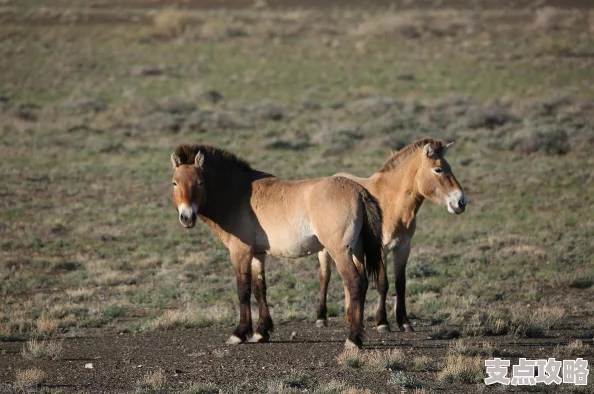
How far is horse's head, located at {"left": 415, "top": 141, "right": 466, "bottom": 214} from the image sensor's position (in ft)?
35.7

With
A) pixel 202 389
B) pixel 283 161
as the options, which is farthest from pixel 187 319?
pixel 283 161

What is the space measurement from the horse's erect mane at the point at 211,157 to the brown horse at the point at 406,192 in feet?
6.09

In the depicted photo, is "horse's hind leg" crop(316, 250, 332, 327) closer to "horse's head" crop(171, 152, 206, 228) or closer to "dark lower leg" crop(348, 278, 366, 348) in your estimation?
"dark lower leg" crop(348, 278, 366, 348)

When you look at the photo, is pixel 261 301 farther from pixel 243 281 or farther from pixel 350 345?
pixel 350 345

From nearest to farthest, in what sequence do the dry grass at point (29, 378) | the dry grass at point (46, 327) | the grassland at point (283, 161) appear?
the dry grass at point (29, 378) < the dry grass at point (46, 327) < the grassland at point (283, 161)

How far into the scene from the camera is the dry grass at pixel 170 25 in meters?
67.6

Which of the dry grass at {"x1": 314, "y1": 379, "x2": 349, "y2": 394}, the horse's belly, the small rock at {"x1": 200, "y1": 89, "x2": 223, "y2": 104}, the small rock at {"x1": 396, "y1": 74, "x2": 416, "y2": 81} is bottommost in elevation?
the dry grass at {"x1": 314, "y1": 379, "x2": 349, "y2": 394}

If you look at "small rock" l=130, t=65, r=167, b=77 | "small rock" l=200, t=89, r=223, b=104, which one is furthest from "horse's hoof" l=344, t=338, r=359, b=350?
"small rock" l=130, t=65, r=167, b=77

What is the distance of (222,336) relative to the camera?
37.2 feet

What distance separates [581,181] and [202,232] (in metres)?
10.0

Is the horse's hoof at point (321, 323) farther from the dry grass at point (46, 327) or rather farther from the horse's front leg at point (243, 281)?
the dry grass at point (46, 327)

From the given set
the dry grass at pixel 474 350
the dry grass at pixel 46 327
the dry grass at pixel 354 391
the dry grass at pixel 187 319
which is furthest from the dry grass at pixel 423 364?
the dry grass at pixel 46 327

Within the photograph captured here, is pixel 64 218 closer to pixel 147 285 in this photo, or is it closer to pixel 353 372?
pixel 147 285

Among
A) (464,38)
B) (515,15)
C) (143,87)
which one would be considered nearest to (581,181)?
(143,87)
